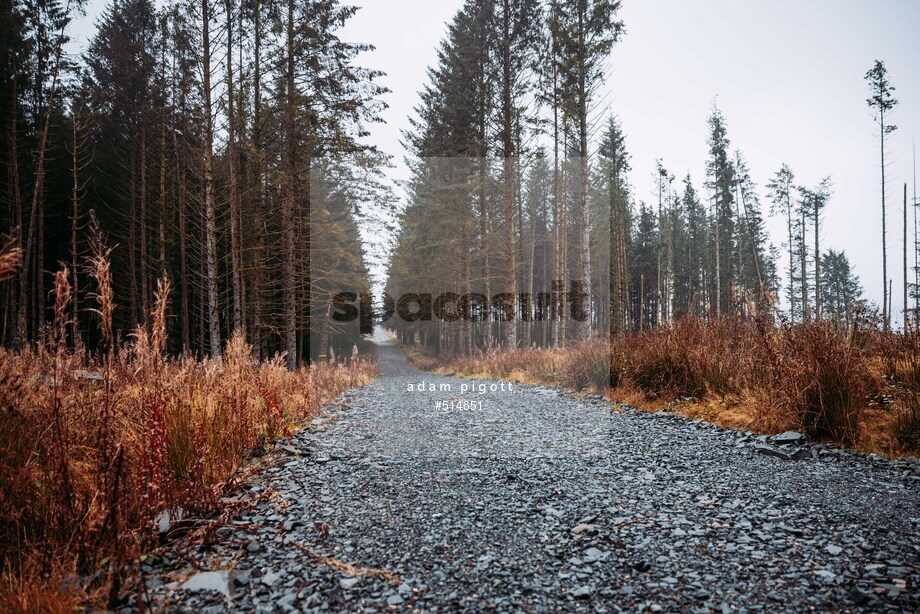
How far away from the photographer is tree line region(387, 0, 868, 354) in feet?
43.1

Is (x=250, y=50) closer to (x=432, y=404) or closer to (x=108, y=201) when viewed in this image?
(x=432, y=404)

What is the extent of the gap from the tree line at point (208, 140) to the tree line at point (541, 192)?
4.66 metres

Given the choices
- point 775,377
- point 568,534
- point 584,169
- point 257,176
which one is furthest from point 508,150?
point 568,534

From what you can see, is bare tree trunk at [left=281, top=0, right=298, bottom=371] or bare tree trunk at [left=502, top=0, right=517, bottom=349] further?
bare tree trunk at [left=502, top=0, right=517, bottom=349]

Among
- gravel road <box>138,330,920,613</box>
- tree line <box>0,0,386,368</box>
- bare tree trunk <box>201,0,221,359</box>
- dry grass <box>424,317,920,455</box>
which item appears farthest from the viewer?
tree line <box>0,0,386,368</box>

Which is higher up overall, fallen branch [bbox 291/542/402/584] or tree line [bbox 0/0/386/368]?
tree line [bbox 0/0/386/368]

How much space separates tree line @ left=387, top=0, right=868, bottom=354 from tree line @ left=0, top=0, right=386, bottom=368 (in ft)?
15.3

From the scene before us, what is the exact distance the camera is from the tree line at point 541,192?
13.1 meters

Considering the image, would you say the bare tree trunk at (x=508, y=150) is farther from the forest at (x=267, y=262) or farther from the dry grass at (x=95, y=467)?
the dry grass at (x=95, y=467)

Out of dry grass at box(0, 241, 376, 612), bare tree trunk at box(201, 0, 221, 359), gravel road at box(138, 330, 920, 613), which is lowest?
gravel road at box(138, 330, 920, 613)

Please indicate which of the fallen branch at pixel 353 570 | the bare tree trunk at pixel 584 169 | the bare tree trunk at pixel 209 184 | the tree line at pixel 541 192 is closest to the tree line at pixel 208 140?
the bare tree trunk at pixel 209 184

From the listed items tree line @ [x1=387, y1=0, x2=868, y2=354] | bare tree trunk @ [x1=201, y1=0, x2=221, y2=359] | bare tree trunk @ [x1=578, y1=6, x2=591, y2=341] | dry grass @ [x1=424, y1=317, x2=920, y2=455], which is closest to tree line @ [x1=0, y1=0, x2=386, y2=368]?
bare tree trunk @ [x1=201, y1=0, x2=221, y2=359]

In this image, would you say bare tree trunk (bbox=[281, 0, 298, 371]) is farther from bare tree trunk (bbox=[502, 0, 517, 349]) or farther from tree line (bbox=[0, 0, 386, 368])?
bare tree trunk (bbox=[502, 0, 517, 349])

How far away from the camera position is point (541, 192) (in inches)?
1153
